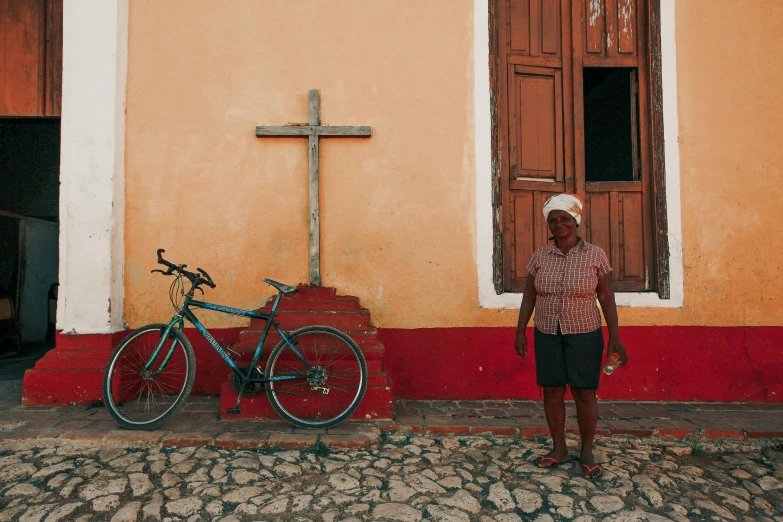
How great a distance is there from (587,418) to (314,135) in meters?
3.16

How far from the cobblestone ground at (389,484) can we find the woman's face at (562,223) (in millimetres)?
1432

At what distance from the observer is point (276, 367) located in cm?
412

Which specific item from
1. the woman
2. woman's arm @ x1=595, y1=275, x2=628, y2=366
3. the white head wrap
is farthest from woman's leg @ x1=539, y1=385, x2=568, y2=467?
the white head wrap

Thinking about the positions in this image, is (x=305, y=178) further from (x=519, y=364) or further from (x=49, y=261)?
(x=49, y=261)

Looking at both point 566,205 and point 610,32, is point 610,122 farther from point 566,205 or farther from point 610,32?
point 566,205

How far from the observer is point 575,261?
3180mm

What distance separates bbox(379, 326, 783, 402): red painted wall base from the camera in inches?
187

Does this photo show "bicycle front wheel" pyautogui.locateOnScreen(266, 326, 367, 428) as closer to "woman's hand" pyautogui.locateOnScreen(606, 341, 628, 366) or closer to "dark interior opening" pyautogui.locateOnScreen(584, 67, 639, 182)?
"woman's hand" pyautogui.locateOnScreen(606, 341, 628, 366)

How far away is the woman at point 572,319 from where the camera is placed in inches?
124

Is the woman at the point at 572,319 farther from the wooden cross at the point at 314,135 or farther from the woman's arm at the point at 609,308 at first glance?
the wooden cross at the point at 314,135

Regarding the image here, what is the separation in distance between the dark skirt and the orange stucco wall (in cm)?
153

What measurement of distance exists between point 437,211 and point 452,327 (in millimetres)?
1044

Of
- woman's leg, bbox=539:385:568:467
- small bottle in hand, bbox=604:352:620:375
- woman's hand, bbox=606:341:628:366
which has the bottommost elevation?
woman's leg, bbox=539:385:568:467

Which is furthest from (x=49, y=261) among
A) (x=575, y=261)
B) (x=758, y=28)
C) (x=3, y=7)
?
(x=758, y=28)
